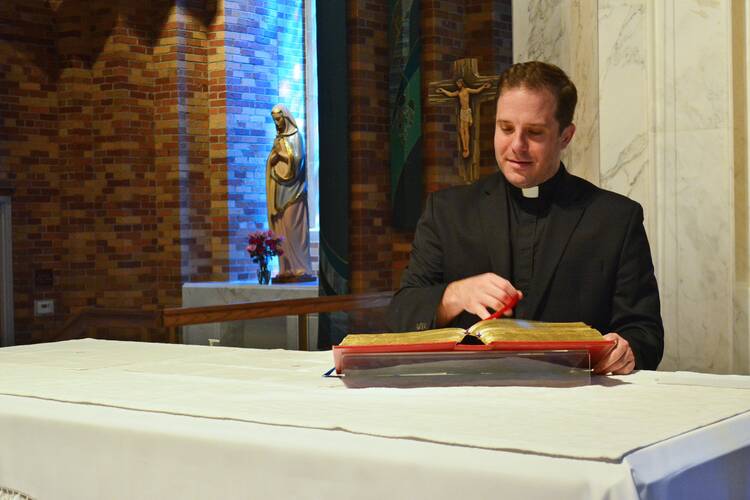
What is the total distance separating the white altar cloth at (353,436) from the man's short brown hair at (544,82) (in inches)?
30.0

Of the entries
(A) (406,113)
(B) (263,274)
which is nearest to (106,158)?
(B) (263,274)

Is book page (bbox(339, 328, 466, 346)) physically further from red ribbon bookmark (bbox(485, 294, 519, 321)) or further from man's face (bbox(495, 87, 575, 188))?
man's face (bbox(495, 87, 575, 188))

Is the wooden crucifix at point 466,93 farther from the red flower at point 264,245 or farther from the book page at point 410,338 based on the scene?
the book page at point 410,338

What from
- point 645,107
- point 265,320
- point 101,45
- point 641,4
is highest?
point 101,45

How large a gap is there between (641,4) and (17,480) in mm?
3241

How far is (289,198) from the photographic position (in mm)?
11742

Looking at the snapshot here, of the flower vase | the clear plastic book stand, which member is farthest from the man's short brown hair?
the flower vase

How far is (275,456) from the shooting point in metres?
1.47

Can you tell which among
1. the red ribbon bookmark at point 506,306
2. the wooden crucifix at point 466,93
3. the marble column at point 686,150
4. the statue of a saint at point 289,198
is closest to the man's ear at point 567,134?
the red ribbon bookmark at point 506,306

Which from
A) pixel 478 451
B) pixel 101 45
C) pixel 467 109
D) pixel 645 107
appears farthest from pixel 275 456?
pixel 101 45

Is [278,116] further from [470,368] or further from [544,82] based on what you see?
[470,368]

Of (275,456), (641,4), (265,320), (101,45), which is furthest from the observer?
(101,45)

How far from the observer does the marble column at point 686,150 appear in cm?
405

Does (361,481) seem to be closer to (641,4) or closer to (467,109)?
(641,4)
